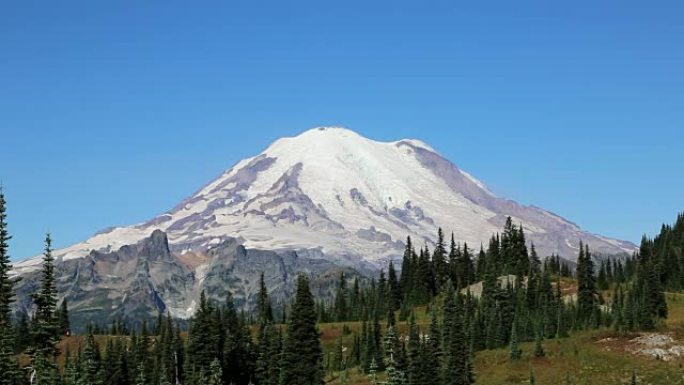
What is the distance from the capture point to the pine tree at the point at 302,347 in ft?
267

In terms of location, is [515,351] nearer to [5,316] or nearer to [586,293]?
[586,293]

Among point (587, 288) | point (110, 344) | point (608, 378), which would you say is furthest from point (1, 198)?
point (587, 288)

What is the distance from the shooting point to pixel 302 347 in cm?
8238

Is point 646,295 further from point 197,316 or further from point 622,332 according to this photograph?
point 197,316

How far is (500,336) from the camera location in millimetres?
160500

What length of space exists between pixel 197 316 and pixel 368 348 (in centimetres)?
4683

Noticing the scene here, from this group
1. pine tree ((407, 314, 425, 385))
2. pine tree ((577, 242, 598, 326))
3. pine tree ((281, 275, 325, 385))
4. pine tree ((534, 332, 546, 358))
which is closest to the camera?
pine tree ((281, 275, 325, 385))

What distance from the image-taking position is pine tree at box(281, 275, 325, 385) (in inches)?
3209

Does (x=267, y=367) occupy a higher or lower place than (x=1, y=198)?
lower

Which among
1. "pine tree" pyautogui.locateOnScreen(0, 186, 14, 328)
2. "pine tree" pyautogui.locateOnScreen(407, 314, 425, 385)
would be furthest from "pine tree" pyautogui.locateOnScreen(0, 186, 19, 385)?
"pine tree" pyautogui.locateOnScreen(407, 314, 425, 385)

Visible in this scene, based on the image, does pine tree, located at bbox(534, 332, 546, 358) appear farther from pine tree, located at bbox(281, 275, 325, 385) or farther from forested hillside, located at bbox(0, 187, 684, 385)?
pine tree, located at bbox(281, 275, 325, 385)

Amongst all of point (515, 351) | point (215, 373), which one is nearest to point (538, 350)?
point (515, 351)

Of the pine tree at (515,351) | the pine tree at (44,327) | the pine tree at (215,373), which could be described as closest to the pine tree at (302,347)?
the pine tree at (215,373)

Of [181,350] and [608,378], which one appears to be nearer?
[608,378]
